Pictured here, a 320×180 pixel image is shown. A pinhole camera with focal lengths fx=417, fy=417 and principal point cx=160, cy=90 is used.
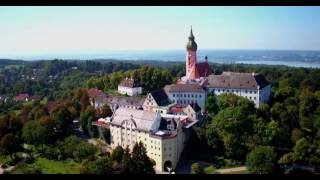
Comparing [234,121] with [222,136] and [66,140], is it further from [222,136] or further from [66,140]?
[66,140]

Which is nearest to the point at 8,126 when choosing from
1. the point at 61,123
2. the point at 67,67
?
the point at 61,123

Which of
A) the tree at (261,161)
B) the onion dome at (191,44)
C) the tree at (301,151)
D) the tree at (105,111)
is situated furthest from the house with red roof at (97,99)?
the tree at (301,151)

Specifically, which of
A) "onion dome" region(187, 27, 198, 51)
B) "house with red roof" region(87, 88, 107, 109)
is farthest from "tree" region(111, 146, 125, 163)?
"onion dome" region(187, 27, 198, 51)

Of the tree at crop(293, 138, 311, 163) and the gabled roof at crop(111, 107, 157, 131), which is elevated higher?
the gabled roof at crop(111, 107, 157, 131)

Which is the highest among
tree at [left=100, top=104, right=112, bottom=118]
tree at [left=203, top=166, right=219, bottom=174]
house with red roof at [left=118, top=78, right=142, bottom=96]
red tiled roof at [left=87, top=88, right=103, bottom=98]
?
house with red roof at [left=118, top=78, right=142, bottom=96]

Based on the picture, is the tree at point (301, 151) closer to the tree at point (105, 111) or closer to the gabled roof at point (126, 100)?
the gabled roof at point (126, 100)

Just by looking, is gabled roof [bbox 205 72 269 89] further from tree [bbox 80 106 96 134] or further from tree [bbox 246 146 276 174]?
tree [bbox 80 106 96 134]

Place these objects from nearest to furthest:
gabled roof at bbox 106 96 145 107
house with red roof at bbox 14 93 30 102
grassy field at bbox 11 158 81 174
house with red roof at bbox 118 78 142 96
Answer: grassy field at bbox 11 158 81 174 → gabled roof at bbox 106 96 145 107 → house with red roof at bbox 118 78 142 96 → house with red roof at bbox 14 93 30 102
